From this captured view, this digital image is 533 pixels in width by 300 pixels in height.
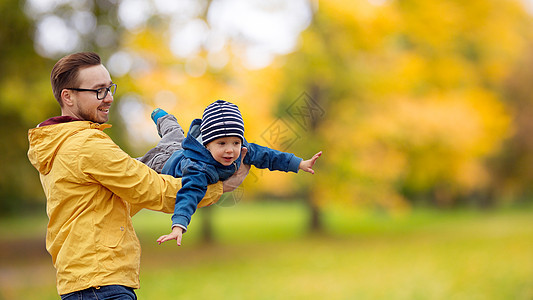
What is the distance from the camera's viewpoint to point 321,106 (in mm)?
8375

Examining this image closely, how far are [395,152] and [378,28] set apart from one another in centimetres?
415

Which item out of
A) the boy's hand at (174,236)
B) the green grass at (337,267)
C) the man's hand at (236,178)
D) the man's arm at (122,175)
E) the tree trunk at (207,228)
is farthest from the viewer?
the tree trunk at (207,228)

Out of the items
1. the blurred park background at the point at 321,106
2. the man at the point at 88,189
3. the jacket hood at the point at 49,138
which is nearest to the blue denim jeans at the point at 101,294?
the man at the point at 88,189

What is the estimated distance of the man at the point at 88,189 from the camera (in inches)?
75.7

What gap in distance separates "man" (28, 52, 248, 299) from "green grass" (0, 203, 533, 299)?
27.4ft

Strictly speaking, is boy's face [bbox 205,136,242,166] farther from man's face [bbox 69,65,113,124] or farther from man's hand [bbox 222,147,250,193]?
man's face [bbox 69,65,113,124]

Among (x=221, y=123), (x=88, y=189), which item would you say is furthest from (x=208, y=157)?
(x=88, y=189)

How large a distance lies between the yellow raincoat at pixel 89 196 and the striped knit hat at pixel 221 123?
0.83 feet

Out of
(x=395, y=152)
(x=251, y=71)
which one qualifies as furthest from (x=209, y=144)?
(x=395, y=152)

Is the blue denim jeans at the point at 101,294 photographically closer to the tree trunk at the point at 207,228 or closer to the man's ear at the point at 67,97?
the man's ear at the point at 67,97

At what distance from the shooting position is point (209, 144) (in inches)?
80.4

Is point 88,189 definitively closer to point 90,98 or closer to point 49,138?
point 49,138

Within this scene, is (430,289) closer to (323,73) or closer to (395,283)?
(395,283)

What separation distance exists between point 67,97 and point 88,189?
38cm
